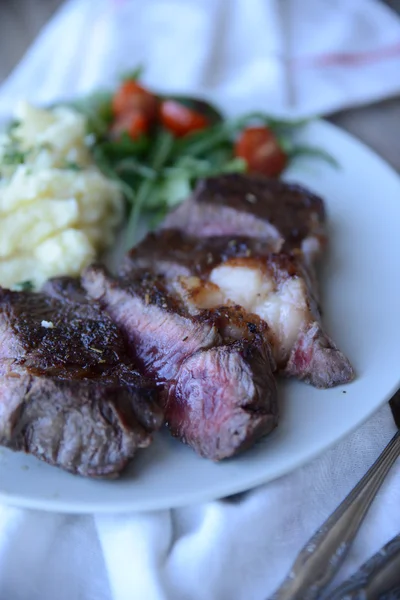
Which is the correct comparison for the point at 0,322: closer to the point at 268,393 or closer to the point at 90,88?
the point at 268,393

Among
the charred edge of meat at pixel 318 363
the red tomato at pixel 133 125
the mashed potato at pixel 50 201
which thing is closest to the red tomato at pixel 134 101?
the red tomato at pixel 133 125

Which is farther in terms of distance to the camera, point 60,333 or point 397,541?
point 60,333

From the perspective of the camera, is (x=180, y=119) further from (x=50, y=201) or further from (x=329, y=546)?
(x=329, y=546)

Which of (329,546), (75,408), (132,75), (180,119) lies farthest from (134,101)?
(329,546)

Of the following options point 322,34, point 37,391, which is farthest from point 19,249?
point 322,34

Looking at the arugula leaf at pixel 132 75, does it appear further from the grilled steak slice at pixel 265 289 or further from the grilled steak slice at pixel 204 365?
the grilled steak slice at pixel 204 365
